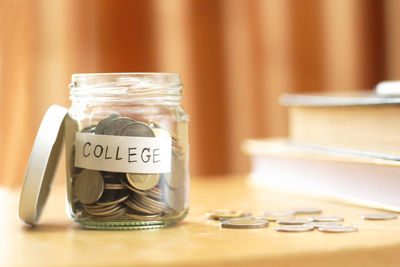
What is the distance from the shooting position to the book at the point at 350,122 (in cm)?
81

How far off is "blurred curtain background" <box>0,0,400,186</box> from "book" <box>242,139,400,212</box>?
19.2 inches

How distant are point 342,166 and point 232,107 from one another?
797mm

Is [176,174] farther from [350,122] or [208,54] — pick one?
[208,54]

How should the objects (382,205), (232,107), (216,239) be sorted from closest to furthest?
1. (216,239)
2. (382,205)
3. (232,107)

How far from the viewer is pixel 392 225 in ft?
2.18

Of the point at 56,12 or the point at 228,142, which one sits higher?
the point at 56,12

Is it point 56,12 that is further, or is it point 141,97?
point 56,12

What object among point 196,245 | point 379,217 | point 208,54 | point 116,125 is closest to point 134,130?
point 116,125

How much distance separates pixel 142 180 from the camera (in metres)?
0.66

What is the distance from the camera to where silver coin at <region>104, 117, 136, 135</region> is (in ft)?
2.19

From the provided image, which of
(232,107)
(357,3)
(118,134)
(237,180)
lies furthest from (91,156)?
(357,3)

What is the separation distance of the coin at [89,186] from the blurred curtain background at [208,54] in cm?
71

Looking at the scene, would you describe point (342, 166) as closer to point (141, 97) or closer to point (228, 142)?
point (141, 97)

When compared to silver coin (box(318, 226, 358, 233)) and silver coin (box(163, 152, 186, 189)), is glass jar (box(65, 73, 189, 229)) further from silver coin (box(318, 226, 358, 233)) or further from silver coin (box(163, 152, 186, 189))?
silver coin (box(318, 226, 358, 233))
